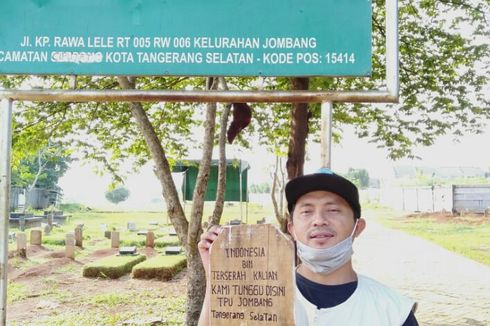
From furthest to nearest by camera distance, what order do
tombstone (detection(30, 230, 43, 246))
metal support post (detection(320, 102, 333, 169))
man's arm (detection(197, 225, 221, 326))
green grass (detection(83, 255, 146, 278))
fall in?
1. tombstone (detection(30, 230, 43, 246))
2. green grass (detection(83, 255, 146, 278))
3. metal support post (detection(320, 102, 333, 169))
4. man's arm (detection(197, 225, 221, 326))

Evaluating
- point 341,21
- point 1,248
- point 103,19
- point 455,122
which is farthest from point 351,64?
point 455,122

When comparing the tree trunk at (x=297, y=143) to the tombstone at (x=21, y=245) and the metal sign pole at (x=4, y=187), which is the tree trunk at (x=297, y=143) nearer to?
the metal sign pole at (x=4, y=187)

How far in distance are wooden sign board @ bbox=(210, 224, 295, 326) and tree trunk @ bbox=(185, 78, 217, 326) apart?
4.35 meters

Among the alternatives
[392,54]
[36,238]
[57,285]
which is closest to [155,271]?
[57,285]

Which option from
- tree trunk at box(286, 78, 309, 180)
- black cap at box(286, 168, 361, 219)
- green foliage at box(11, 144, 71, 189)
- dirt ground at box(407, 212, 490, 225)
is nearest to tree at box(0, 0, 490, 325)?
tree trunk at box(286, 78, 309, 180)

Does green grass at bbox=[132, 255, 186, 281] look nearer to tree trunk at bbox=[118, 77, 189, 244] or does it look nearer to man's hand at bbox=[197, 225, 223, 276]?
tree trunk at bbox=[118, 77, 189, 244]

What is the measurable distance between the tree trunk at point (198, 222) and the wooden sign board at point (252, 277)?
4.35 metres

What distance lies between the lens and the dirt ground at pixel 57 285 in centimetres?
1071

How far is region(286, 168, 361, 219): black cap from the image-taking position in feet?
6.04

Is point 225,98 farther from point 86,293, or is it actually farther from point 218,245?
point 86,293

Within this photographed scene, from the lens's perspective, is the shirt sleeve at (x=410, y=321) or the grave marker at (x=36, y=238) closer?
the shirt sleeve at (x=410, y=321)

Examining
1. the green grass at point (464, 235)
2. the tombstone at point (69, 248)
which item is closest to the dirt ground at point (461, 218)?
the green grass at point (464, 235)

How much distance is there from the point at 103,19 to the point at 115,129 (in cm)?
780

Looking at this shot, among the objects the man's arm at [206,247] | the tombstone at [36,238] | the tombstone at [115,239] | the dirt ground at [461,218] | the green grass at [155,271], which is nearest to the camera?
the man's arm at [206,247]
